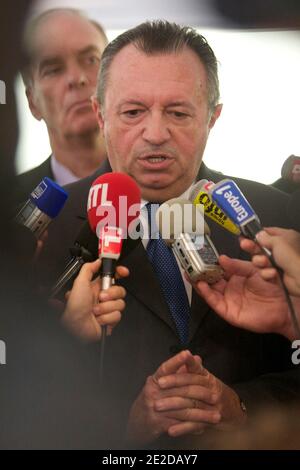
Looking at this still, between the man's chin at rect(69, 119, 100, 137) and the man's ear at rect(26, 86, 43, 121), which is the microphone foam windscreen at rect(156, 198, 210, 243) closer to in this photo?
the man's chin at rect(69, 119, 100, 137)

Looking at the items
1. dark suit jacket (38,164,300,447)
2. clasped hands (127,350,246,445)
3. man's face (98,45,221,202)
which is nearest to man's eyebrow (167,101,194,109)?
man's face (98,45,221,202)

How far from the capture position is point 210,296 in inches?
72.6

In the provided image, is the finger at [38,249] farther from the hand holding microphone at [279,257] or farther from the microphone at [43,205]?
the hand holding microphone at [279,257]

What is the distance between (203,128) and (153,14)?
369mm

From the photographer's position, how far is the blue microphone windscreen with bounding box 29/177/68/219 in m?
1.81

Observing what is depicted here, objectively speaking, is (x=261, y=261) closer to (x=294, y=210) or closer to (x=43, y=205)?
(x=294, y=210)

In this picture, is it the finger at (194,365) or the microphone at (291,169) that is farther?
the microphone at (291,169)

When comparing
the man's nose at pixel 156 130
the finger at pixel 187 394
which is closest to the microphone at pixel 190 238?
the man's nose at pixel 156 130

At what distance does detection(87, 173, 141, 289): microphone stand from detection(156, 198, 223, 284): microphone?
9cm

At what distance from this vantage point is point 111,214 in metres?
1.71

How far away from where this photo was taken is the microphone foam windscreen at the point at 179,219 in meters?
1.75

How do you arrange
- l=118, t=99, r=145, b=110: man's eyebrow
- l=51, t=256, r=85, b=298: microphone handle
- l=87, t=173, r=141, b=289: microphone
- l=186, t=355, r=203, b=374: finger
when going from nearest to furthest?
l=87, t=173, r=141, b=289: microphone → l=51, t=256, r=85, b=298: microphone handle → l=186, t=355, r=203, b=374: finger → l=118, t=99, r=145, b=110: man's eyebrow
